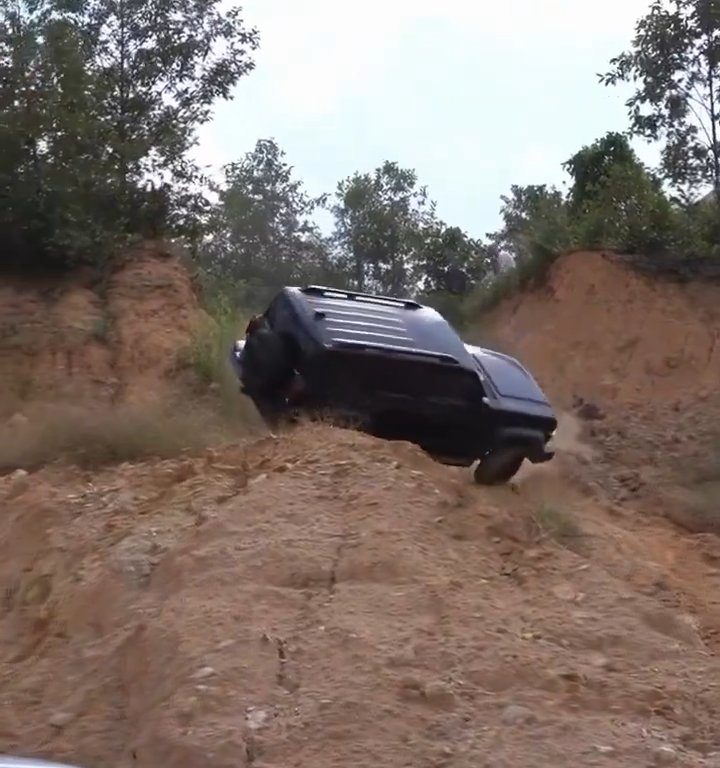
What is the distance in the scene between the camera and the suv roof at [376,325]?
9.23m

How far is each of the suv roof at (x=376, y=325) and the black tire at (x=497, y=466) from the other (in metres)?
0.66

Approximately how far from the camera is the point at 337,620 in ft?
20.0

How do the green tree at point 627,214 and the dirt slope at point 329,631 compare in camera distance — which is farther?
the green tree at point 627,214

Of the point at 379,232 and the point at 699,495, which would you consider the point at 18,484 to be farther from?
the point at 379,232

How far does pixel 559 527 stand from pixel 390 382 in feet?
6.33

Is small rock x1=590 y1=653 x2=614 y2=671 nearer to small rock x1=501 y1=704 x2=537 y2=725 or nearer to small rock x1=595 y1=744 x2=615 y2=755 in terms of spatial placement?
small rock x1=501 y1=704 x2=537 y2=725

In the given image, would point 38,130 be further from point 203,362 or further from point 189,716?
point 189,716

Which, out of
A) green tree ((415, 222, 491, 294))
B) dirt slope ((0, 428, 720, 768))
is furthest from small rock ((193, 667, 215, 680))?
green tree ((415, 222, 491, 294))

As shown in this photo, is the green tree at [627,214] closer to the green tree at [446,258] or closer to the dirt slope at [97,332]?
the green tree at [446,258]

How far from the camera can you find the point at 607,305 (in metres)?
17.7

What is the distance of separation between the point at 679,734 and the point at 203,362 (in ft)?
32.2

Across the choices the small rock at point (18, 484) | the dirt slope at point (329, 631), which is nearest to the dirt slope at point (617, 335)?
the dirt slope at point (329, 631)

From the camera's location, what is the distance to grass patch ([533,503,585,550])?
760 cm

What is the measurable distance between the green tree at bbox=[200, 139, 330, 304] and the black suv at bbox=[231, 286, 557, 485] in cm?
1353
